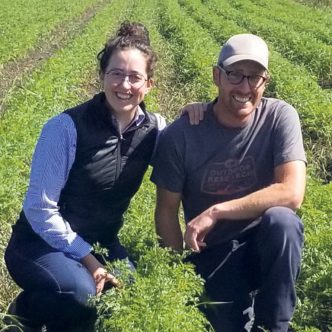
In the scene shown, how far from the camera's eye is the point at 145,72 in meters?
4.21

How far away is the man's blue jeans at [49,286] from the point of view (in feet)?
13.5

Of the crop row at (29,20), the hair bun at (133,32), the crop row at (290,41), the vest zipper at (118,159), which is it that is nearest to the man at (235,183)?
the vest zipper at (118,159)

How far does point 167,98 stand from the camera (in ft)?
35.3

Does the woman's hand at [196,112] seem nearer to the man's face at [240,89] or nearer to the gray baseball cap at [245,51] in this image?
the man's face at [240,89]

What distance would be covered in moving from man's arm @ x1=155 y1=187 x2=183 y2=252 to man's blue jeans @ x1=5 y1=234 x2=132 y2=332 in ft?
1.89

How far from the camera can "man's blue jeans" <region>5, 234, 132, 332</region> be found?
4109 millimetres

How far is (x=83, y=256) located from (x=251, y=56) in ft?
5.19

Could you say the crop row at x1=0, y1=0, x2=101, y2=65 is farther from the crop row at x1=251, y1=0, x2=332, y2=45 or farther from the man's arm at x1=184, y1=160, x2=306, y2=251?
the man's arm at x1=184, y1=160, x2=306, y2=251

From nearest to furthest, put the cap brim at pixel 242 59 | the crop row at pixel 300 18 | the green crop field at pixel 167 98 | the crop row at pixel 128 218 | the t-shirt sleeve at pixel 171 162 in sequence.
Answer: the crop row at pixel 128 218 < the green crop field at pixel 167 98 < the cap brim at pixel 242 59 < the t-shirt sleeve at pixel 171 162 < the crop row at pixel 300 18

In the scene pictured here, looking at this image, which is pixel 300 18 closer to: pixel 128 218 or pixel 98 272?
pixel 128 218

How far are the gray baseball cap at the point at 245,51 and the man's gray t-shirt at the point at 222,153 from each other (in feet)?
1.28

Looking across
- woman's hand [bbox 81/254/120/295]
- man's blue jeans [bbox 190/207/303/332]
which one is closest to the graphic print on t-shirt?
man's blue jeans [bbox 190/207/303/332]

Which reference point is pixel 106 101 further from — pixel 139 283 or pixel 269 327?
pixel 269 327

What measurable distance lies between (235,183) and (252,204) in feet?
0.82
